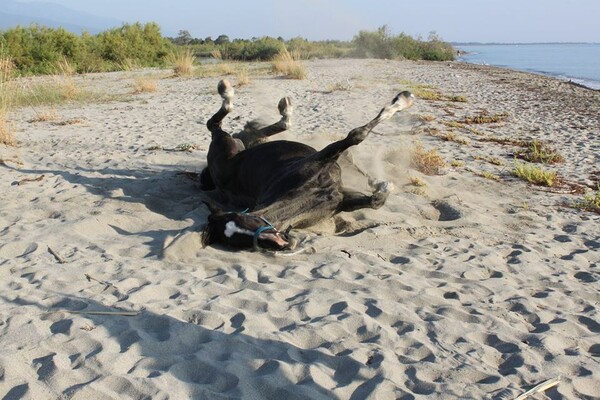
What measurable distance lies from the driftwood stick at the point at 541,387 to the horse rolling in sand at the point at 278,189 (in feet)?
7.15

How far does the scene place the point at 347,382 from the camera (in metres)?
2.96

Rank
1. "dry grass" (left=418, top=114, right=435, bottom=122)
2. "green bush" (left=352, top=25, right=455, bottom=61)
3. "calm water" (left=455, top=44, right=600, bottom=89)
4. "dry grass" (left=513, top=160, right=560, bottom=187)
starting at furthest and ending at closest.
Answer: "green bush" (left=352, top=25, right=455, bottom=61) < "calm water" (left=455, top=44, right=600, bottom=89) < "dry grass" (left=418, top=114, right=435, bottom=122) < "dry grass" (left=513, top=160, right=560, bottom=187)

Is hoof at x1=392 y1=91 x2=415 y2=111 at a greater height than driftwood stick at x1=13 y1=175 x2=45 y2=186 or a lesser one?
greater

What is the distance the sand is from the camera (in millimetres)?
2986

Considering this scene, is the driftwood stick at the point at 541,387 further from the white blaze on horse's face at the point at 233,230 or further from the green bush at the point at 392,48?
the green bush at the point at 392,48

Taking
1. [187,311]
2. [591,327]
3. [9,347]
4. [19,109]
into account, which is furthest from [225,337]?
[19,109]

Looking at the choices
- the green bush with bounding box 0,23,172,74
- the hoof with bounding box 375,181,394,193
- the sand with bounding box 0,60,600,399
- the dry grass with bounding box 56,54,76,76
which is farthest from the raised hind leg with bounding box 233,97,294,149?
the green bush with bounding box 0,23,172,74

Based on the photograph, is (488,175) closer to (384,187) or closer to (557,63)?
(384,187)

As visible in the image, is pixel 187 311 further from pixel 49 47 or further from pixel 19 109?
pixel 49 47

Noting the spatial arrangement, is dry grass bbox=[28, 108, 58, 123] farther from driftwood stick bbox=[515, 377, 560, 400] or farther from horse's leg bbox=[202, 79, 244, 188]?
driftwood stick bbox=[515, 377, 560, 400]

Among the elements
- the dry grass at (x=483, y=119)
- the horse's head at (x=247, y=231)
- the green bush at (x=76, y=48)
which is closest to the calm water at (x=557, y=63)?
the dry grass at (x=483, y=119)

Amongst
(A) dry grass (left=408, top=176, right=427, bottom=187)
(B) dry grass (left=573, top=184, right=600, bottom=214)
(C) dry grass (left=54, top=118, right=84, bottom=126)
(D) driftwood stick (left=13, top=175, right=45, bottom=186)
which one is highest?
(C) dry grass (left=54, top=118, right=84, bottom=126)

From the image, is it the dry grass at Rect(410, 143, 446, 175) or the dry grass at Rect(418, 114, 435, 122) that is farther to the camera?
the dry grass at Rect(418, 114, 435, 122)

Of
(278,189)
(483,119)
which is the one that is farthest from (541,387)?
(483,119)
